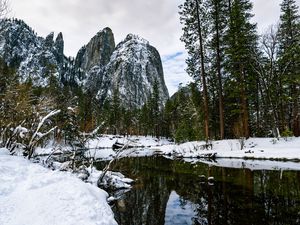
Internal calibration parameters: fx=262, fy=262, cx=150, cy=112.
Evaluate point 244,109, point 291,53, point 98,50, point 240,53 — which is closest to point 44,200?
point 244,109

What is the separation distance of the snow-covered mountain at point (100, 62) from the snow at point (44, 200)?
141m

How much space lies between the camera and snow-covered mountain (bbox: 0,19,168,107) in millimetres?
161125

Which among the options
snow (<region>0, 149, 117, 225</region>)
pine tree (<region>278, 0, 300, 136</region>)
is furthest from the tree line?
snow (<region>0, 149, 117, 225</region>)

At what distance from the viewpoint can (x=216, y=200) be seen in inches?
338

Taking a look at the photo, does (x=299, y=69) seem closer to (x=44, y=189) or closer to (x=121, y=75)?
(x=44, y=189)

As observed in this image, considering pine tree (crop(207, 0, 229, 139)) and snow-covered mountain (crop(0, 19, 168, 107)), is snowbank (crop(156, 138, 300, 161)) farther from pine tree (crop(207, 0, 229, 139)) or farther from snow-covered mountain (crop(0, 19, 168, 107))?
snow-covered mountain (crop(0, 19, 168, 107))

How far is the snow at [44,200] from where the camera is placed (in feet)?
17.1

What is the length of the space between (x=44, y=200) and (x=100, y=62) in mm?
186582

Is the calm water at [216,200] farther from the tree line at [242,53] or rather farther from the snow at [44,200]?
the tree line at [242,53]

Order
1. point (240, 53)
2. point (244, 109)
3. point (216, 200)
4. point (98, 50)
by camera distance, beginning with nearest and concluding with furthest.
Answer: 1. point (216, 200)
2. point (244, 109)
3. point (240, 53)
4. point (98, 50)

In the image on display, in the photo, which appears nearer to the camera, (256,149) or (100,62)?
(256,149)

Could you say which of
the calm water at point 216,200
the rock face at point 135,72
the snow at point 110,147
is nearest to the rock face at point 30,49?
the rock face at point 135,72

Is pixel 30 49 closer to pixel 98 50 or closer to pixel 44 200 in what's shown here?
pixel 98 50

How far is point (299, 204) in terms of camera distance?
7504mm
